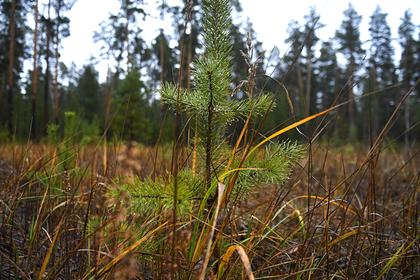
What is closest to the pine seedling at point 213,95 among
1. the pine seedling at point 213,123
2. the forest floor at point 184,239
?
the pine seedling at point 213,123

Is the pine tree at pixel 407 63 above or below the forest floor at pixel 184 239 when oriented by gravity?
above

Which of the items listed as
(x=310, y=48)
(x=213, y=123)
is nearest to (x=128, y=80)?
(x=310, y=48)

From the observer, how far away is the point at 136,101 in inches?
522

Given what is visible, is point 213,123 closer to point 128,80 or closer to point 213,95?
point 213,95

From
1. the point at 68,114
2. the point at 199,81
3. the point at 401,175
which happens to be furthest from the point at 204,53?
the point at 401,175

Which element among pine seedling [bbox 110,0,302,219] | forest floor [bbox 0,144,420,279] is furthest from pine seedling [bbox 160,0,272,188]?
forest floor [bbox 0,144,420,279]

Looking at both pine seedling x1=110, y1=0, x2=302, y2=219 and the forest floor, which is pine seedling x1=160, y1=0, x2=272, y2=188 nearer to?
pine seedling x1=110, y1=0, x2=302, y2=219

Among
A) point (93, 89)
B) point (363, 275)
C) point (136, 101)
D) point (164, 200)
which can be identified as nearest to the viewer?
point (164, 200)

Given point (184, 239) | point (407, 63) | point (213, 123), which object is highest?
point (407, 63)

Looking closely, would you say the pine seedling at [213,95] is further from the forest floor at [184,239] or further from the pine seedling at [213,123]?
the forest floor at [184,239]

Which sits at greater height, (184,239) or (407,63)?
(407,63)

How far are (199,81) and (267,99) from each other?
0.28 meters

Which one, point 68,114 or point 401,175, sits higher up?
point 68,114

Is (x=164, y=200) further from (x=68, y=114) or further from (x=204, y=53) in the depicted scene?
(x=68, y=114)
